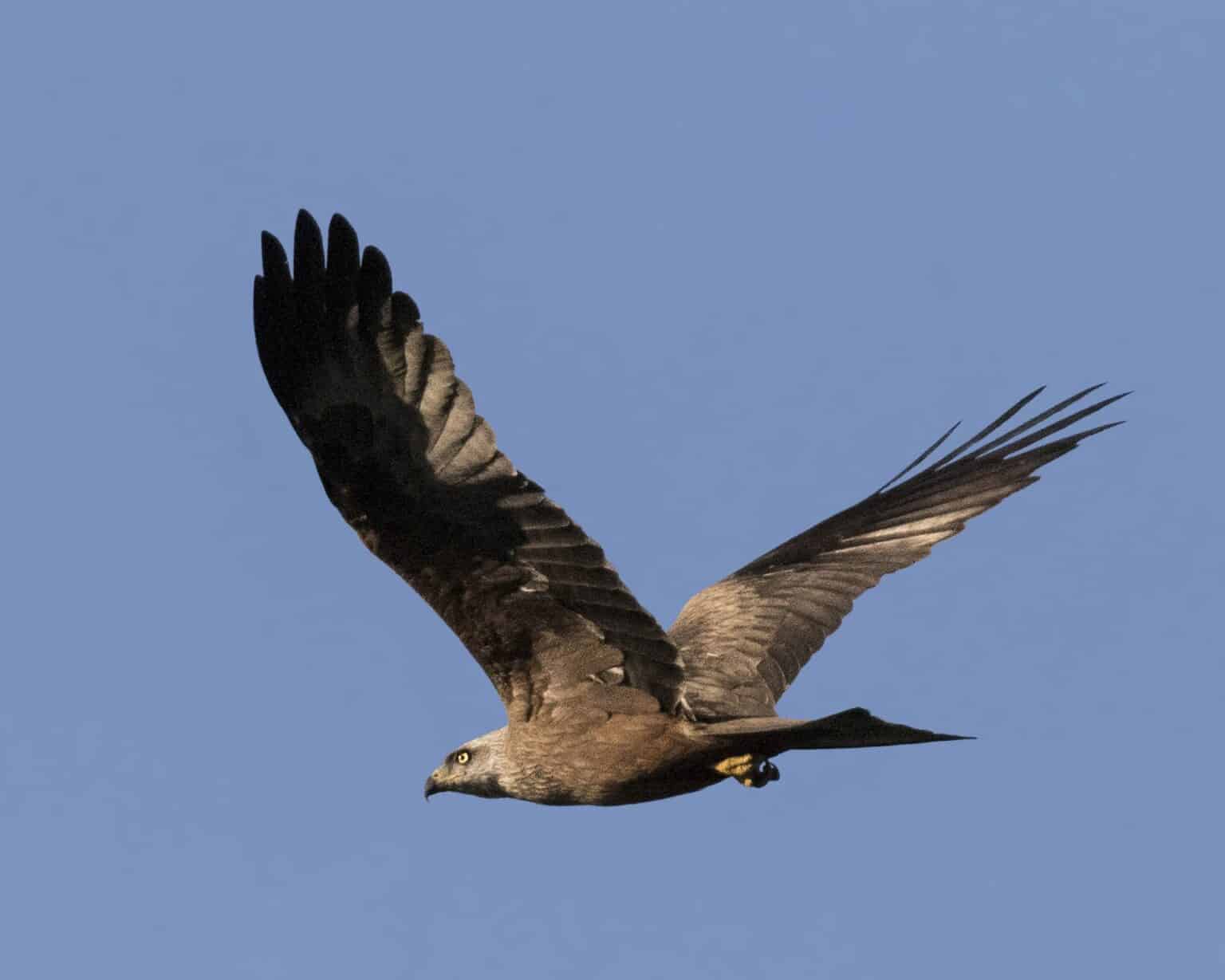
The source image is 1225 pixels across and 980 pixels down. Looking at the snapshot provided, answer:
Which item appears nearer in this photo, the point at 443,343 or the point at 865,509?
the point at 443,343

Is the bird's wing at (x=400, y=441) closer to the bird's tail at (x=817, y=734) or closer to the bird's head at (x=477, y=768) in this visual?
the bird's tail at (x=817, y=734)

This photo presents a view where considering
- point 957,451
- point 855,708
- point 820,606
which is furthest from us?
point 957,451

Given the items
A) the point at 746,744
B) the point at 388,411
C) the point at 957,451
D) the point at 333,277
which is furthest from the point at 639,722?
the point at 957,451

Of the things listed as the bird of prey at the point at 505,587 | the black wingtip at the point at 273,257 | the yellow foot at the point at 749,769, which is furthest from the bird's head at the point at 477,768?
the black wingtip at the point at 273,257

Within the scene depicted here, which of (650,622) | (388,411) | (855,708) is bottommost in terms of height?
(855,708)

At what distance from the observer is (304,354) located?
9406mm

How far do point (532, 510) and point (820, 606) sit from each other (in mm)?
3309

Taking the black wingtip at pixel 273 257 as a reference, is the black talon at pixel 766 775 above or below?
below

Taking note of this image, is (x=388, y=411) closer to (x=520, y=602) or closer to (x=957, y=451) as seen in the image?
(x=520, y=602)

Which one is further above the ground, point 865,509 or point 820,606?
point 865,509

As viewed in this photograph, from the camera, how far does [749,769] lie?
1020 centimetres

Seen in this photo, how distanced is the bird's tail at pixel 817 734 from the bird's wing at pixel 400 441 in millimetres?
846

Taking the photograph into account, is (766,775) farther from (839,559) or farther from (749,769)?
(839,559)

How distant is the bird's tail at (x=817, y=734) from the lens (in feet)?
29.9
